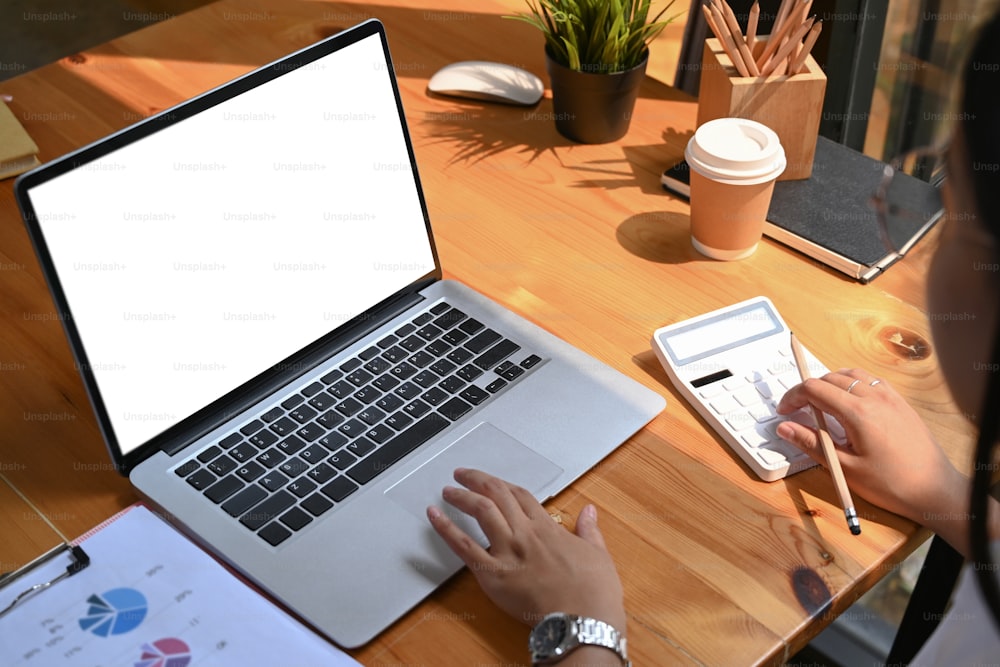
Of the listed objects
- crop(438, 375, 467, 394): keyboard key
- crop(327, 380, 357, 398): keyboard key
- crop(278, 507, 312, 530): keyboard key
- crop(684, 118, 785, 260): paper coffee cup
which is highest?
crop(684, 118, 785, 260): paper coffee cup

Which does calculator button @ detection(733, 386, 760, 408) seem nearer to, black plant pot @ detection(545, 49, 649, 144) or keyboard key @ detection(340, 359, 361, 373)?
keyboard key @ detection(340, 359, 361, 373)

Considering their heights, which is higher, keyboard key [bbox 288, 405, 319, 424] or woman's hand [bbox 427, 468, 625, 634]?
keyboard key [bbox 288, 405, 319, 424]

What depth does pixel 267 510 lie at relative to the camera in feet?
2.84

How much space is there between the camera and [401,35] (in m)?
1.56

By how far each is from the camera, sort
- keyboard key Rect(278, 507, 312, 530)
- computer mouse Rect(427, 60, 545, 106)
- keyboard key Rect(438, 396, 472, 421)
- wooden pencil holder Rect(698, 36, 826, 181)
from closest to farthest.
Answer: keyboard key Rect(278, 507, 312, 530)
keyboard key Rect(438, 396, 472, 421)
wooden pencil holder Rect(698, 36, 826, 181)
computer mouse Rect(427, 60, 545, 106)

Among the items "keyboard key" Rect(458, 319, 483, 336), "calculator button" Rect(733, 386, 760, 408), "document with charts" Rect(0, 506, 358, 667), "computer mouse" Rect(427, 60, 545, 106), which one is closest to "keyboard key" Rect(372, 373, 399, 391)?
"keyboard key" Rect(458, 319, 483, 336)

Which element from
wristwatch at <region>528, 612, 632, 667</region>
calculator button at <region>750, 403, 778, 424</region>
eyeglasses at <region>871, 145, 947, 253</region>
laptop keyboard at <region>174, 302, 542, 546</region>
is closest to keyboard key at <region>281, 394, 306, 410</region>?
laptop keyboard at <region>174, 302, 542, 546</region>

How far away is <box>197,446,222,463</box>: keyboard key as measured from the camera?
0.90 meters

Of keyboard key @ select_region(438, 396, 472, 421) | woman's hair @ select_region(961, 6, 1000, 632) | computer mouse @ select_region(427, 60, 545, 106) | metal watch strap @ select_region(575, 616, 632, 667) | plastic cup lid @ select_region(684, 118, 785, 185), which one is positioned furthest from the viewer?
computer mouse @ select_region(427, 60, 545, 106)

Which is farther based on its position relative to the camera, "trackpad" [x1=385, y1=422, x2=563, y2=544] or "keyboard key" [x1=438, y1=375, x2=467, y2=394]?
"keyboard key" [x1=438, y1=375, x2=467, y2=394]

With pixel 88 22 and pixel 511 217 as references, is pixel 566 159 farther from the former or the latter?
pixel 88 22

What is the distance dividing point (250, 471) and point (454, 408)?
201 millimetres

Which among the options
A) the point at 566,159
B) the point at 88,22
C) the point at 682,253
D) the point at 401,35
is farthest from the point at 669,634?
the point at 88,22

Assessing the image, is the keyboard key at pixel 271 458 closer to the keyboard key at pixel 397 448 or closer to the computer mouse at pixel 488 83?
the keyboard key at pixel 397 448
